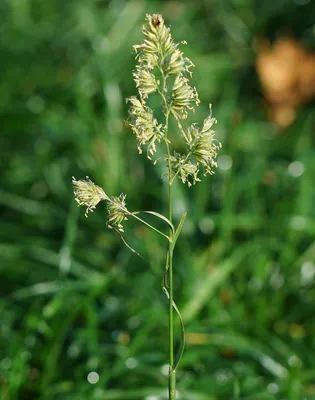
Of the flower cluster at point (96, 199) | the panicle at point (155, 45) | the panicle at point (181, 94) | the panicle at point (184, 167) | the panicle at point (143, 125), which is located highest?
the panicle at point (155, 45)

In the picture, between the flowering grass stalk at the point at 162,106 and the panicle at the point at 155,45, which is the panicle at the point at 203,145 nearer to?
the flowering grass stalk at the point at 162,106

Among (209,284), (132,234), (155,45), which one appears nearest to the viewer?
(155,45)

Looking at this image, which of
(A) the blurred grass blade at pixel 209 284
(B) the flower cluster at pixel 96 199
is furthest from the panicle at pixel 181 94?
(A) the blurred grass blade at pixel 209 284

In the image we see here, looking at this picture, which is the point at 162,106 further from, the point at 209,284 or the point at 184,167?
the point at 209,284

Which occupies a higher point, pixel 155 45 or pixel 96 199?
pixel 155 45

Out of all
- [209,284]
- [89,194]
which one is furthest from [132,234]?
[89,194]

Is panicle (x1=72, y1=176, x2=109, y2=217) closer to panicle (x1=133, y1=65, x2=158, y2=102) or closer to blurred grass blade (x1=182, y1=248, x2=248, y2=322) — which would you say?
panicle (x1=133, y1=65, x2=158, y2=102)

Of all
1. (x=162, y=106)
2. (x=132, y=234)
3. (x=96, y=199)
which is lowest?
(x=96, y=199)

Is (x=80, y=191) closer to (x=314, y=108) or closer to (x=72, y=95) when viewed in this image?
(x=72, y=95)

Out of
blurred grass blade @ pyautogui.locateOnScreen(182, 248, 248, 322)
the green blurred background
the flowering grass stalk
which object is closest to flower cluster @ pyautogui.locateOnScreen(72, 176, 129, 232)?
the flowering grass stalk
